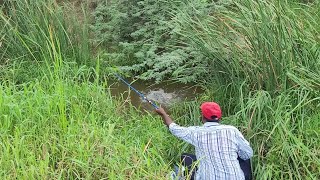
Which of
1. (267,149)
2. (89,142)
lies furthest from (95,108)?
(267,149)

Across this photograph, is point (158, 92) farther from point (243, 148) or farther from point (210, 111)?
point (243, 148)

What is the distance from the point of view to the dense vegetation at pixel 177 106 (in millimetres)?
3541

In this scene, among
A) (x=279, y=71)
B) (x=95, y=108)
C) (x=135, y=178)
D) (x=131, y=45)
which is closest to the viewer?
(x=135, y=178)

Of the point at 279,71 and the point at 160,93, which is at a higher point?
the point at 279,71

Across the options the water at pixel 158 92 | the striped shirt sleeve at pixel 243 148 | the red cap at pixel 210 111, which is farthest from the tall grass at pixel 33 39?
the striped shirt sleeve at pixel 243 148

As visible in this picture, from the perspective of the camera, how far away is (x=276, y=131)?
148 inches

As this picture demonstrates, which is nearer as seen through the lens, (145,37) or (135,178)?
(135,178)

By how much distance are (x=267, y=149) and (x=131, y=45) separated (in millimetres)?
3006

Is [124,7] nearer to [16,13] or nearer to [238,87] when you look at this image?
[16,13]

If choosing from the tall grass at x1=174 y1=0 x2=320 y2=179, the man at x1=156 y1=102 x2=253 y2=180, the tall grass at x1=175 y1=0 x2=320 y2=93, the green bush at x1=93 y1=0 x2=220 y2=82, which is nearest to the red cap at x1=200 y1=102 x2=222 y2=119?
the man at x1=156 y1=102 x2=253 y2=180

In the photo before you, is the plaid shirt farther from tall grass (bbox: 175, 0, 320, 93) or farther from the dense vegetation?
tall grass (bbox: 175, 0, 320, 93)

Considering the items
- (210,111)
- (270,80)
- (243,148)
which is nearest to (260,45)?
(270,80)

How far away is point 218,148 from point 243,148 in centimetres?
22

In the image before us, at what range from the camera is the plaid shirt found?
11.5 feet
